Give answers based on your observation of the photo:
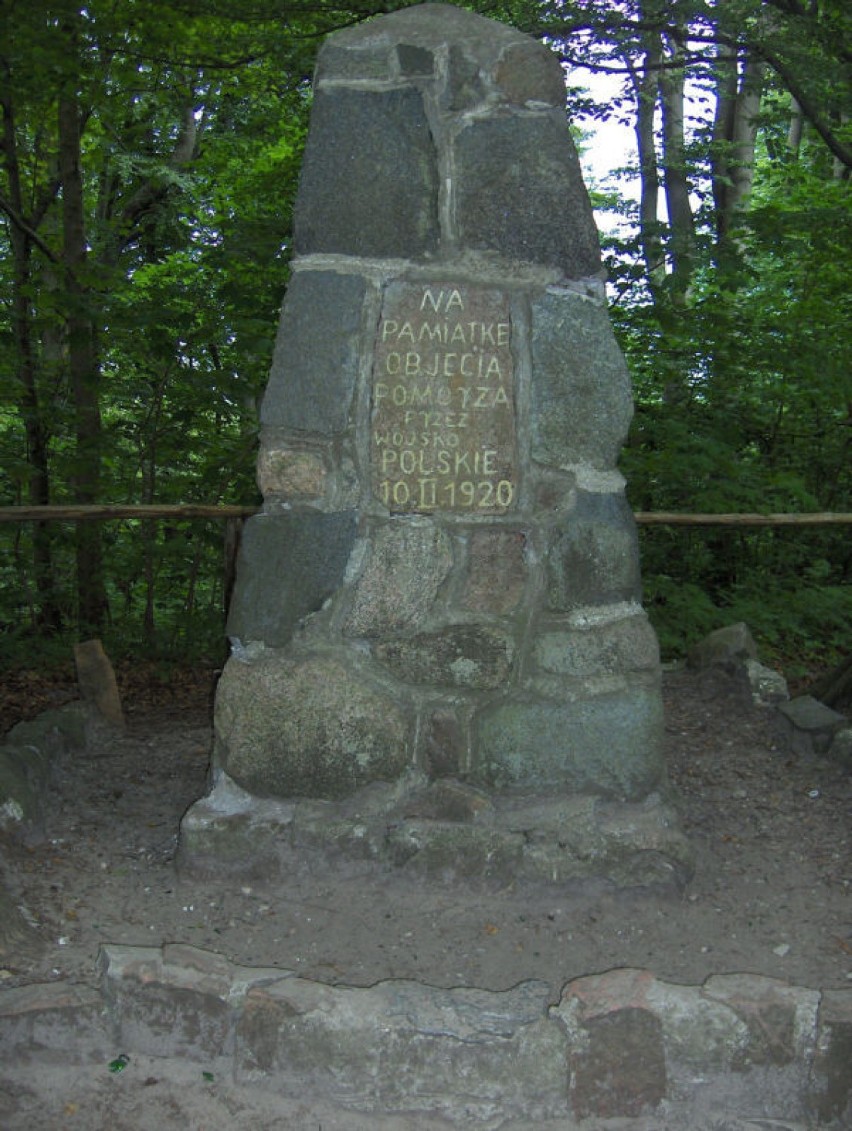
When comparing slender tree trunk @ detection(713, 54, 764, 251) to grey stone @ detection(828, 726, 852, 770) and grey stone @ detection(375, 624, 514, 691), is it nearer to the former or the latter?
grey stone @ detection(828, 726, 852, 770)

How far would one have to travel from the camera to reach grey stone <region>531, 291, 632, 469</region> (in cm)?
310

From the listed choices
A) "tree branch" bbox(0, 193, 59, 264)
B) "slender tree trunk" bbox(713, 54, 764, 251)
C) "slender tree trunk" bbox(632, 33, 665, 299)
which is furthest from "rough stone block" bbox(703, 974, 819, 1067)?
"slender tree trunk" bbox(713, 54, 764, 251)

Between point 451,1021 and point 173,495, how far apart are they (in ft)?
15.1

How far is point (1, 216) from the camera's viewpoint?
33.3 ft

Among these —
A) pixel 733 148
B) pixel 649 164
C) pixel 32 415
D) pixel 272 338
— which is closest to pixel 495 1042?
pixel 272 338

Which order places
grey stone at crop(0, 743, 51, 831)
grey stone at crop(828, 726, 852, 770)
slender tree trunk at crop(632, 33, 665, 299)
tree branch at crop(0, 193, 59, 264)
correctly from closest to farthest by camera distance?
1. grey stone at crop(0, 743, 51, 831)
2. grey stone at crop(828, 726, 852, 770)
3. slender tree trunk at crop(632, 33, 665, 299)
4. tree branch at crop(0, 193, 59, 264)

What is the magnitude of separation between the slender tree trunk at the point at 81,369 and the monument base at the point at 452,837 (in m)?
3.64

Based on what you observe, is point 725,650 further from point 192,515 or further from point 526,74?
point 526,74

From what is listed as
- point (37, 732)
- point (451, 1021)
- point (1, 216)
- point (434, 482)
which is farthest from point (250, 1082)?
point (1, 216)

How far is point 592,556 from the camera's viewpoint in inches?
123

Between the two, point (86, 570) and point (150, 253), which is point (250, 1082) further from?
point (150, 253)

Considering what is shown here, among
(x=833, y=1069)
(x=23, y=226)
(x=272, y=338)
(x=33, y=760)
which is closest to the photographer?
(x=833, y=1069)

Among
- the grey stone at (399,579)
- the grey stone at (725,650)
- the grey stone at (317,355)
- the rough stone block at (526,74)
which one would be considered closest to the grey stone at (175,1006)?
the grey stone at (399,579)

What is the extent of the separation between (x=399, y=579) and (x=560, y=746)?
0.68 m
